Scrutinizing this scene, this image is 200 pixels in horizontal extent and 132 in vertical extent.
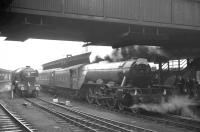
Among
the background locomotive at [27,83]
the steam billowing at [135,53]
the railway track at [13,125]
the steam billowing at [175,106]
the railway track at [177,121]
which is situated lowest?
the railway track at [177,121]

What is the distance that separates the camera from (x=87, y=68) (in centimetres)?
2120

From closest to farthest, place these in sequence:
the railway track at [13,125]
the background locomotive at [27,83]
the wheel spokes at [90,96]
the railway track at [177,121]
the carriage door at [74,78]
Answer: the railway track at [13,125]
the railway track at [177,121]
the wheel spokes at [90,96]
the carriage door at [74,78]
the background locomotive at [27,83]

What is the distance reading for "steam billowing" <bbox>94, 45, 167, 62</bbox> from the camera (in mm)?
19000

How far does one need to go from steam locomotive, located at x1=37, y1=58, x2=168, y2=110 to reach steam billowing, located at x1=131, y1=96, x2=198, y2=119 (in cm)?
45

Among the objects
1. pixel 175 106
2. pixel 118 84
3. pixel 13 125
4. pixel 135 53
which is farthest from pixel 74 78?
pixel 13 125

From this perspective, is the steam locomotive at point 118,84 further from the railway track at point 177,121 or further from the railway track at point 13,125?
the railway track at point 13,125

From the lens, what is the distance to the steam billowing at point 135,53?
19.0 metres

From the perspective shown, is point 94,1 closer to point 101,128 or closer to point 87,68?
point 101,128

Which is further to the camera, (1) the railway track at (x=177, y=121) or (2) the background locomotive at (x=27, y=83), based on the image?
(2) the background locomotive at (x=27, y=83)

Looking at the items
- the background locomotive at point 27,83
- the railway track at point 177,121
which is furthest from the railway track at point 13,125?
the background locomotive at point 27,83

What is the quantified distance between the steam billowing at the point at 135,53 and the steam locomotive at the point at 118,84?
2.42 feet

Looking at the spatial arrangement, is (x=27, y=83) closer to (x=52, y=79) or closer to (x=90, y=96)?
(x=52, y=79)

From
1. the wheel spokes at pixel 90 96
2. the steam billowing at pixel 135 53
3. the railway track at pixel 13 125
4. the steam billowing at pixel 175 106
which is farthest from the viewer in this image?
the wheel spokes at pixel 90 96

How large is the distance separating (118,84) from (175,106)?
3433 millimetres
